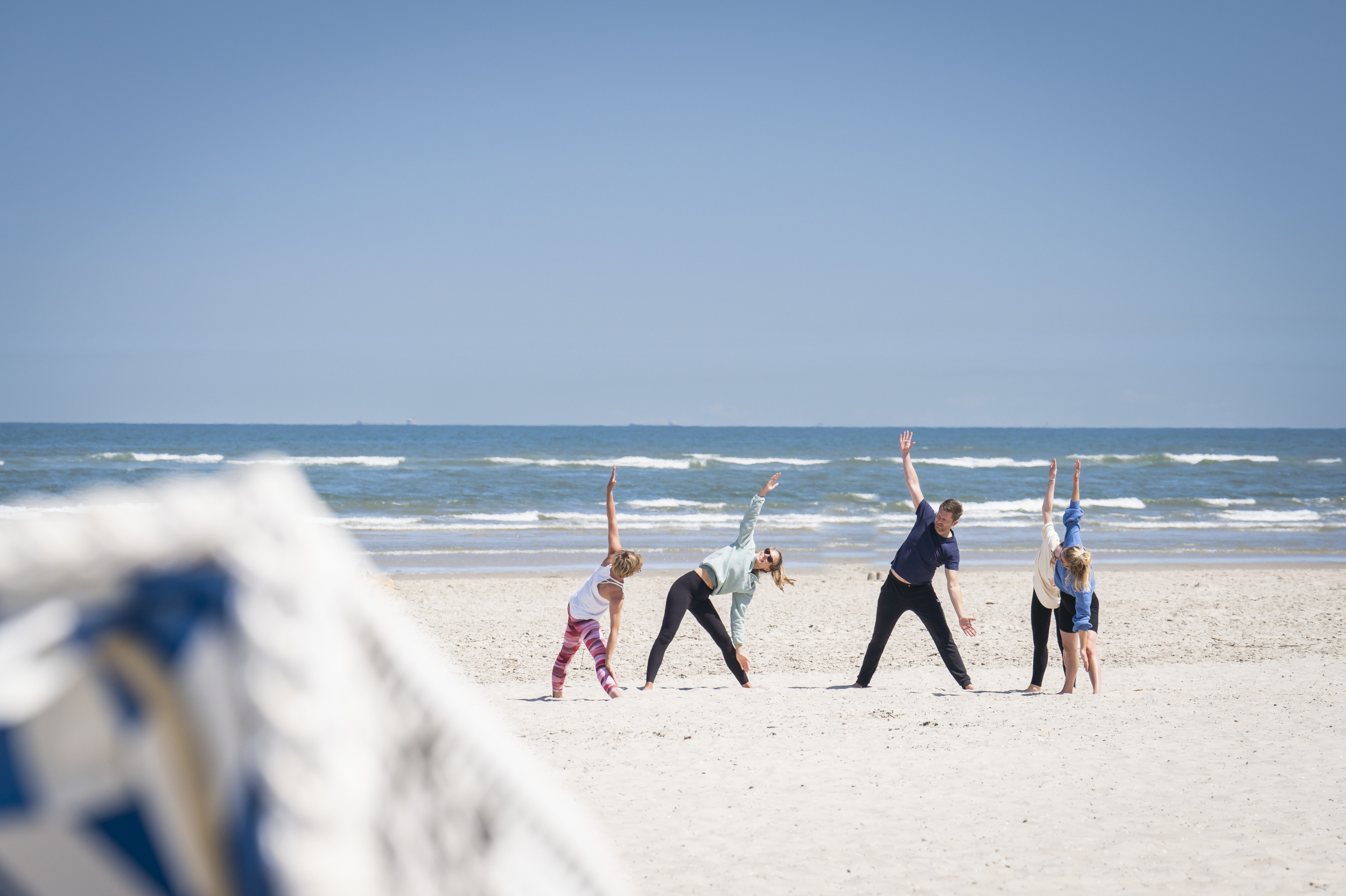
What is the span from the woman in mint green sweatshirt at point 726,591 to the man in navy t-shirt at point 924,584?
1012 millimetres

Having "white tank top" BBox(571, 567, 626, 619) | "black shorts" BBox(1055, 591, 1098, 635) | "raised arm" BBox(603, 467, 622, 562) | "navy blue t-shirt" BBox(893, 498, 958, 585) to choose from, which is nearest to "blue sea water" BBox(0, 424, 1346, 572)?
"white tank top" BBox(571, 567, 626, 619)

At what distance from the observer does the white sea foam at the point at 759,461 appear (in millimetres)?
54469

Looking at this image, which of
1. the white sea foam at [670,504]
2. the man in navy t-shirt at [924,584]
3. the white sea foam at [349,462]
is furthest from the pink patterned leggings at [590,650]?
the white sea foam at [349,462]

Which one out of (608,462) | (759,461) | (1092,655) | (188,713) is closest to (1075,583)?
(1092,655)

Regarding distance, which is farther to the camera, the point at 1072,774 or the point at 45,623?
the point at 1072,774

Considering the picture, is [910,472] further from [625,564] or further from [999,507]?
[999,507]

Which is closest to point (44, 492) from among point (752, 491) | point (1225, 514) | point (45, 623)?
point (752, 491)

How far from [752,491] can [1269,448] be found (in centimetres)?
6812

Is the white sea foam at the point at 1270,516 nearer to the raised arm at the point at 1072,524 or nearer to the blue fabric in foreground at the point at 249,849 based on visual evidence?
the raised arm at the point at 1072,524

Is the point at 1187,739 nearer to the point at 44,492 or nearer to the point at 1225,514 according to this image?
the point at 1225,514

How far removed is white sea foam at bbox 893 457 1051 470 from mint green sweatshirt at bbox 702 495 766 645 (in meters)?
45.2

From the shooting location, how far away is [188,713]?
21.7 inches

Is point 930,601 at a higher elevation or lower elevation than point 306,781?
lower

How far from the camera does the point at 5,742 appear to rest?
549mm
